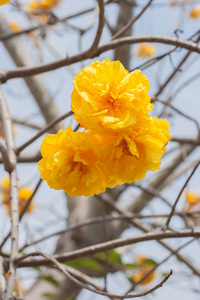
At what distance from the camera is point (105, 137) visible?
2.17 feet

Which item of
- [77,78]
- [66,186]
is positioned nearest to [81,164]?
[66,186]

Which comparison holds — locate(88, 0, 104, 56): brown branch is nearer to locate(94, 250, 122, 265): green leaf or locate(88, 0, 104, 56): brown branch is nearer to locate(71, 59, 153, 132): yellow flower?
locate(71, 59, 153, 132): yellow flower

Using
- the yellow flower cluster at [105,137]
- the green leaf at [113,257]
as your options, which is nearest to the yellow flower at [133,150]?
the yellow flower cluster at [105,137]

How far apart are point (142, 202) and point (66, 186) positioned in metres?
2.27

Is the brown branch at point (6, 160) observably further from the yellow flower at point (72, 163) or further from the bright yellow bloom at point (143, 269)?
the bright yellow bloom at point (143, 269)

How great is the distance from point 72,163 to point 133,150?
0.13 m

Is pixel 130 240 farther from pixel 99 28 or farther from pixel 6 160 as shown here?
pixel 99 28

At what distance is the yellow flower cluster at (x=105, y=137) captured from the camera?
2.01 feet

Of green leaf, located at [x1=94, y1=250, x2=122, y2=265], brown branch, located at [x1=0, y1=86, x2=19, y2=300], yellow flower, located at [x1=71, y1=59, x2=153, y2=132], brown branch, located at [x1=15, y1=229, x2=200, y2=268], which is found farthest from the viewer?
green leaf, located at [x1=94, y1=250, x2=122, y2=265]

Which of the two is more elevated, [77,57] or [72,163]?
[77,57]

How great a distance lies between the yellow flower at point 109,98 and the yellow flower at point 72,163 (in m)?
0.04

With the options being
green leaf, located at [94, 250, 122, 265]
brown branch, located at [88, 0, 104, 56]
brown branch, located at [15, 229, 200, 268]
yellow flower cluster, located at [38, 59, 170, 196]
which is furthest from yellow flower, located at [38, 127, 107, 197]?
green leaf, located at [94, 250, 122, 265]

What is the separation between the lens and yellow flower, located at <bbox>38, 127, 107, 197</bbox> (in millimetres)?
645

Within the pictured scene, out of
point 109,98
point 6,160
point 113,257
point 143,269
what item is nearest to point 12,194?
point 6,160
